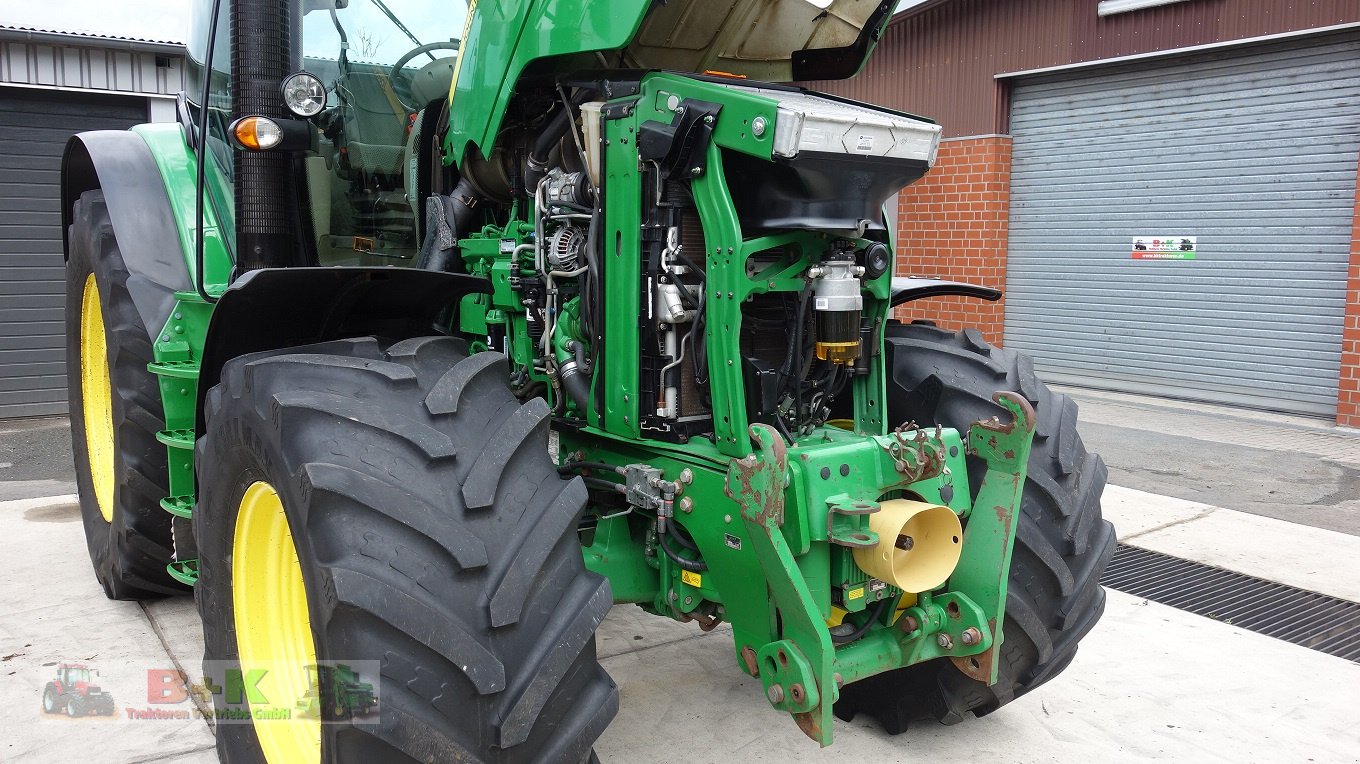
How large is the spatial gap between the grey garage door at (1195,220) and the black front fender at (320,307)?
834 centimetres

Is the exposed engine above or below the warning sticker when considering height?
below

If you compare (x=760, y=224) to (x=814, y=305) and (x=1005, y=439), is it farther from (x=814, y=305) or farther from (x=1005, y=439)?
(x=1005, y=439)

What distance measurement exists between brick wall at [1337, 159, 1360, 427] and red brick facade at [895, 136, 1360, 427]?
347cm

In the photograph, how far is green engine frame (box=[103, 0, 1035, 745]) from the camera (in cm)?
255

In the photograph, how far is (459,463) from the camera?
2379 millimetres

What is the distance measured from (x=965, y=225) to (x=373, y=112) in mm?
8886

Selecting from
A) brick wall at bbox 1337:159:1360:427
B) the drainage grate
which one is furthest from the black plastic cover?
brick wall at bbox 1337:159:1360:427

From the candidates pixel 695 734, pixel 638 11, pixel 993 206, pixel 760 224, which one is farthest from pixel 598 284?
pixel 993 206

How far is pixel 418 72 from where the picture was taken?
12.5 feet

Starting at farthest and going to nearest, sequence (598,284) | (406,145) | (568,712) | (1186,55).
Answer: (1186,55) → (406,145) → (598,284) → (568,712)

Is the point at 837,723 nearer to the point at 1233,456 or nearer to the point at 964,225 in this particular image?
the point at 1233,456

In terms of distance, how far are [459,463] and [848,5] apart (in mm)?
1992

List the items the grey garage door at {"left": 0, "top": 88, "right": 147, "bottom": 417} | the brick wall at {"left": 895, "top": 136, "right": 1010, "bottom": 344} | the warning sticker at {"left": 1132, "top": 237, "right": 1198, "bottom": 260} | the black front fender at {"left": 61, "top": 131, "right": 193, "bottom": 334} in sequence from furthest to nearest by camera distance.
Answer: the brick wall at {"left": 895, "top": 136, "right": 1010, "bottom": 344} < the warning sticker at {"left": 1132, "top": 237, "right": 1198, "bottom": 260} < the grey garage door at {"left": 0, "top": 88, "right": 147, "bottom": 417} < the black front fender at {"left": 61, "top": 131, "right": 193, "bottom": 334}

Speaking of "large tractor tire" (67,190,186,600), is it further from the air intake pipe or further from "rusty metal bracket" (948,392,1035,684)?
"rusty metal bracket" (948,392,1035,684)
